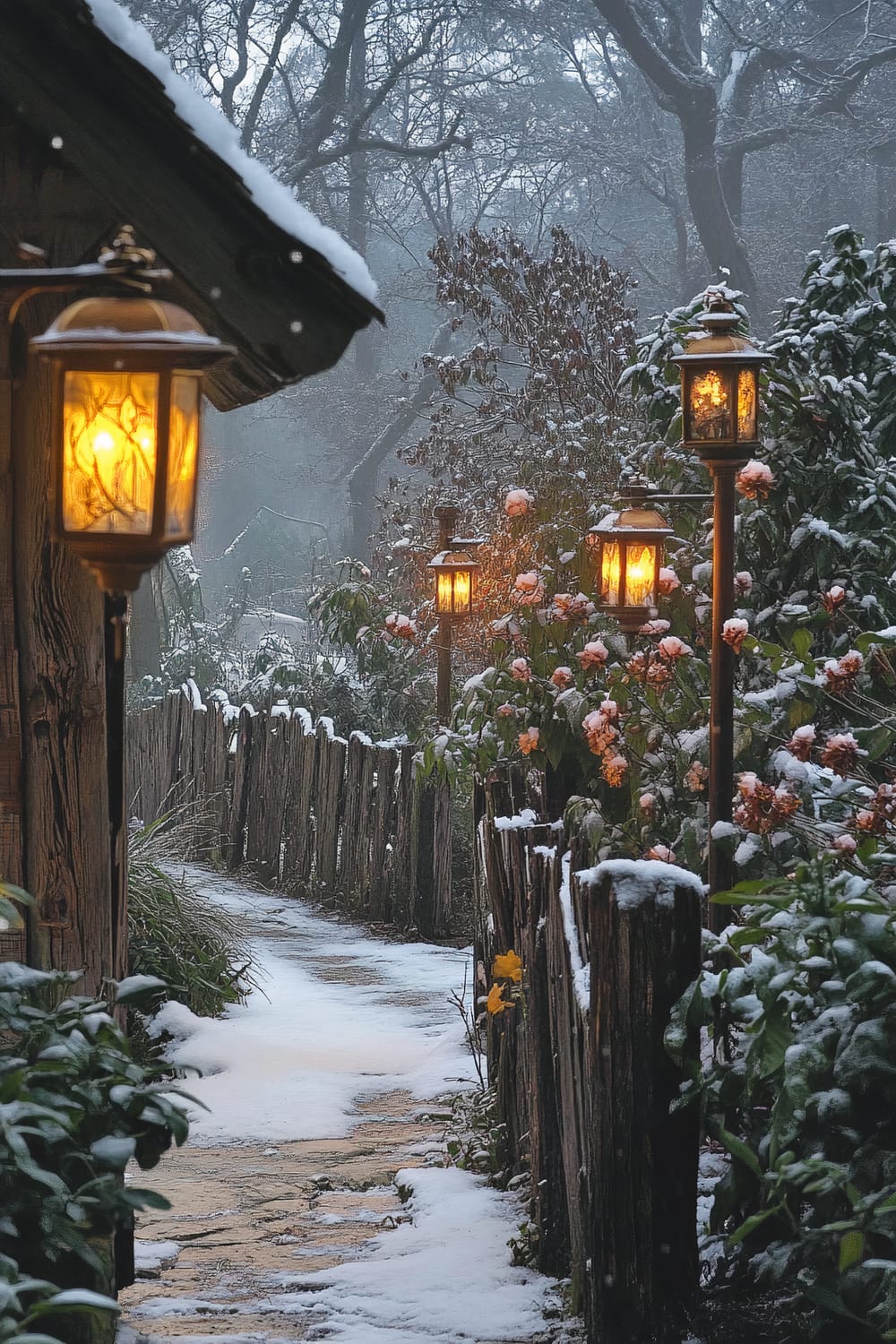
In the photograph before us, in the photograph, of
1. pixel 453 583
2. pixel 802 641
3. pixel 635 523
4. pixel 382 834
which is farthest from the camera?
pixel 382 834

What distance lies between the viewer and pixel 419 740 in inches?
368

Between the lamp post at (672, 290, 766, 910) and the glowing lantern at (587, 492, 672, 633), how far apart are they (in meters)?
0.38

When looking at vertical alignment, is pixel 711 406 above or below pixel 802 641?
above

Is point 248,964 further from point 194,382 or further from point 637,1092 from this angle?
point 194,382

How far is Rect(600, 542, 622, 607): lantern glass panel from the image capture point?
202 inches

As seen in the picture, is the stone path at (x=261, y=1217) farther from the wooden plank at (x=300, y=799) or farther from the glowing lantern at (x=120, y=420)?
the wooden plank at (x=300, y=799)

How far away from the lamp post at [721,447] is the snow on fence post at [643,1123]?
1.72 m

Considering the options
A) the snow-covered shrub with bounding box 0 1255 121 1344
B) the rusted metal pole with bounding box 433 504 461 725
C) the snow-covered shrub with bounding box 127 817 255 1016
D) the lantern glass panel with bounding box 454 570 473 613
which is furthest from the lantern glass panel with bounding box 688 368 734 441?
Answer: the rusted metal pole with bounding box 433 504 461 725

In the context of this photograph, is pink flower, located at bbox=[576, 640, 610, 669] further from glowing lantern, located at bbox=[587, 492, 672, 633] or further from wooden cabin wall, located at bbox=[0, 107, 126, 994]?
wooden cabin wall, located at bbox=[0, 107, 126, 994]

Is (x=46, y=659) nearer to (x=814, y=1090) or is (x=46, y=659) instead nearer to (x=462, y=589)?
(x=814, y=1090)

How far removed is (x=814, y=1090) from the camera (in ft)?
8.42

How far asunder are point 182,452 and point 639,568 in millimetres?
2847

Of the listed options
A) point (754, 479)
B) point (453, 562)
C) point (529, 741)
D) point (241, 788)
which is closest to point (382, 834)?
point (453, 562)

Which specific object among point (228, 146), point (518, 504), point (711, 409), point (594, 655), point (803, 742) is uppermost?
point (228, 146)
